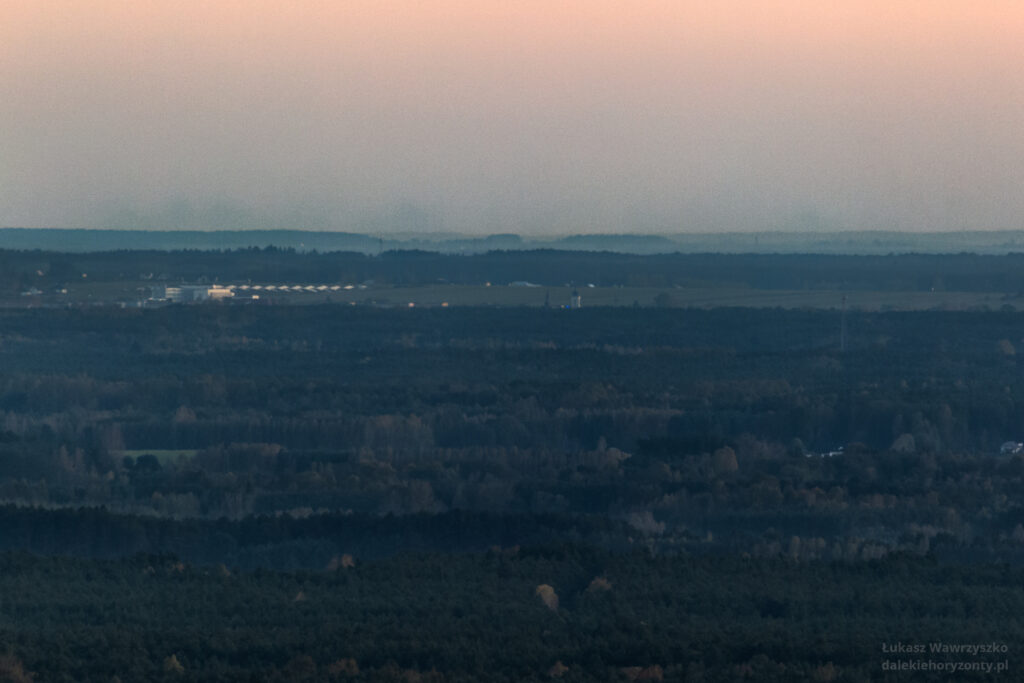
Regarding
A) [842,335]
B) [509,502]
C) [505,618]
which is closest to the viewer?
[505,618]

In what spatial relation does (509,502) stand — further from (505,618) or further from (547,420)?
(547,420)

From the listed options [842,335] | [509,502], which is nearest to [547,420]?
[509,502]

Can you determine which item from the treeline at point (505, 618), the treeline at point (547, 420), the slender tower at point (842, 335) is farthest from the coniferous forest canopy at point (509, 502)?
the slender tower at point (842, 335)

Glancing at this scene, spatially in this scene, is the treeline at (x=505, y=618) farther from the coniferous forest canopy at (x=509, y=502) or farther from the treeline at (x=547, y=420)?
the treeline at (x=547, y=420)

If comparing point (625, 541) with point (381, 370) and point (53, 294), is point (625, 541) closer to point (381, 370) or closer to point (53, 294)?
point (381, 370)

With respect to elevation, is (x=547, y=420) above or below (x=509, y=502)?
below

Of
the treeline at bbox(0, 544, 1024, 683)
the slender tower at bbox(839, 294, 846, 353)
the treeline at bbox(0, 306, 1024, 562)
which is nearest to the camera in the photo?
the treeline at bbox(0, 544, 1024, 683)

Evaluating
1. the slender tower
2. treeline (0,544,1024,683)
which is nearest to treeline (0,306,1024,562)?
the slender tower

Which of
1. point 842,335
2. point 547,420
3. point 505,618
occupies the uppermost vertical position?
point 505,618

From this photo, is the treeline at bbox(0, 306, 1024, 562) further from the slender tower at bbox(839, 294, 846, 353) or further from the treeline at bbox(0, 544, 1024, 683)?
the treeline at bbox(0, 544, 1024, 683)
